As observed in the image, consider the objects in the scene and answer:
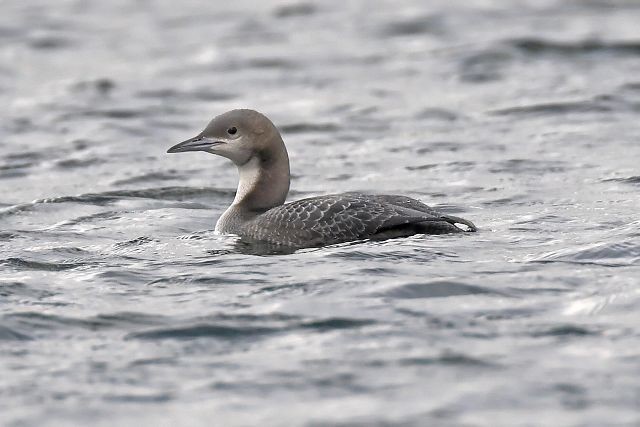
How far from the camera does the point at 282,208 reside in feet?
31.1

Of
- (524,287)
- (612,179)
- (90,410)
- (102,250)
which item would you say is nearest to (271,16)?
(612,179)

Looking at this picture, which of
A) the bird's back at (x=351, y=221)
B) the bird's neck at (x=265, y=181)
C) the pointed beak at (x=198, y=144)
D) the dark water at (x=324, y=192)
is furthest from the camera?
the bird's neck at (x=265, y=181)

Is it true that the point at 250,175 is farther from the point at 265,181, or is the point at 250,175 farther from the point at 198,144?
the point at 198,144

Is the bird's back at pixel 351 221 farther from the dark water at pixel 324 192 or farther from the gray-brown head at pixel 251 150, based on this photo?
the gray-brown head at pixel 251 150

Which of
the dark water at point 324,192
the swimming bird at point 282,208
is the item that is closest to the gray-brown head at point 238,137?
the swimming bird at point 282,208

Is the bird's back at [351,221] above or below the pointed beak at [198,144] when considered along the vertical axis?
below

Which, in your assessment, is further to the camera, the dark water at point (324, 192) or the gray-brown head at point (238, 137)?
the gray-brown head at point (238, 137)

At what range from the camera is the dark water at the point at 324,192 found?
663cm

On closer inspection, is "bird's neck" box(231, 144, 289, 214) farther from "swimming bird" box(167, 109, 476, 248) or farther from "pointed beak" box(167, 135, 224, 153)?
"pointed beak" box(167, 135, 224, 153)

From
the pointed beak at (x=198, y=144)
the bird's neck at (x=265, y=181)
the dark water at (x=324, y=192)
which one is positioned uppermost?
the pointed beak at (x=198, y=144)

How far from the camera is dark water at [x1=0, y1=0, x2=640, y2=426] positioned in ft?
21.7

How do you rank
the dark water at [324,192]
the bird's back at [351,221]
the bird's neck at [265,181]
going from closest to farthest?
the dark water at [324,192]
the bird's back at [351,221]
the bird's neck at [265,181]

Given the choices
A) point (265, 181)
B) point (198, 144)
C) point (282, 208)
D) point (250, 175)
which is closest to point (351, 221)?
point (282, 208)

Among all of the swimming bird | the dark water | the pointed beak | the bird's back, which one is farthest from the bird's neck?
the bird's back
